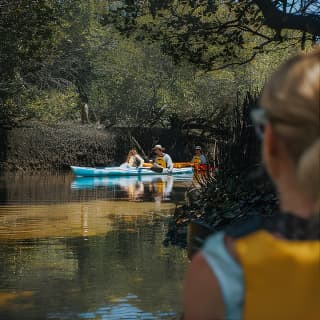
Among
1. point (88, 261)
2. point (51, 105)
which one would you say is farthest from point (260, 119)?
point (51, 105)

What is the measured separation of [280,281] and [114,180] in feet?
99.5

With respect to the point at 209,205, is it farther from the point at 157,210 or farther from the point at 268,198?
the point at 157,210

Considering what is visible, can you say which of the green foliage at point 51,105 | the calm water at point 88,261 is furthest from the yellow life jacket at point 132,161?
the calm water at point 88,261

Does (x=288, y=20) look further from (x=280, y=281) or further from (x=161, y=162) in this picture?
(x=161, y=162)

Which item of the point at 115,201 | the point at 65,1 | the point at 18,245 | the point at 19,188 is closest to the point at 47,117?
the point at 65,1

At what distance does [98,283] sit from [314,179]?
754 centimetres

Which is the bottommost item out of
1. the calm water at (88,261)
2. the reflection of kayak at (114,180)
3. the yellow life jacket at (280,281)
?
the reflection of kayak at (114,180)

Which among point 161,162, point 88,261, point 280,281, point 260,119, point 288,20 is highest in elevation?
point 288,20

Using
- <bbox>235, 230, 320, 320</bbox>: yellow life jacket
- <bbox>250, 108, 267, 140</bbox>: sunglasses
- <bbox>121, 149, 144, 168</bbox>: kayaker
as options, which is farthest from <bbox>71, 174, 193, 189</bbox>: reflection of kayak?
<bbox>235, 230, 320, 320</bbox>: yellow life jacket

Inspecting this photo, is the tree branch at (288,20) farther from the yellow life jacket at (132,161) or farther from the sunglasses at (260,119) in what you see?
Answer: the yellow life jacket at (132,161)

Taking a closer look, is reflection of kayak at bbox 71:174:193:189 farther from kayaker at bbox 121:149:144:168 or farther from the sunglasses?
the sunglasses

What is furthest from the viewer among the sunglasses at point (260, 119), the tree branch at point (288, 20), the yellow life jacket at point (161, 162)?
the yellow life jacket at point (161, 162)

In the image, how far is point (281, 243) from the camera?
5.63 ft

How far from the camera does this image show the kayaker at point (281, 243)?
66.6 inches
